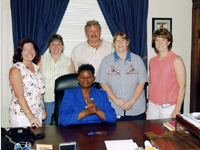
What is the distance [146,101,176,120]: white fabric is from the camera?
2.56m

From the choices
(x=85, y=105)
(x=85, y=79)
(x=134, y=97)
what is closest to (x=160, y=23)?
(x=134, y=97)

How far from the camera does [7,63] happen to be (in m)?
3.70

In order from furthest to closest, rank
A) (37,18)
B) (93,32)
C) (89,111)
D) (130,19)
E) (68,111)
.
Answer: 1. (130,19)
2. (37,18)
3. (93,32)
4. (68,111)
5. (89,111)

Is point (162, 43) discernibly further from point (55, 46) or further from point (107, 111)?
point (55, 46)

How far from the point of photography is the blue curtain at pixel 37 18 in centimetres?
360

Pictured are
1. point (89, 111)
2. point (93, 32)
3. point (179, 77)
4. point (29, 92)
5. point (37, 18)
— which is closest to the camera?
point (89, 111)

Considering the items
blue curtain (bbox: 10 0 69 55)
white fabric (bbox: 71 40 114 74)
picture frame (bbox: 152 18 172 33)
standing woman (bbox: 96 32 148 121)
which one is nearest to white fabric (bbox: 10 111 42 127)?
standing woman (bbox: 96 32 148 121)

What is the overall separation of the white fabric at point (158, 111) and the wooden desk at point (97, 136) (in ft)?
1.51

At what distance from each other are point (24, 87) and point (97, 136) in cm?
100

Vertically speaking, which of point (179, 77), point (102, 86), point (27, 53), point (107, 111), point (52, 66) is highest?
point (27, 53)

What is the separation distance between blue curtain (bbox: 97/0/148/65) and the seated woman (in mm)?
1812

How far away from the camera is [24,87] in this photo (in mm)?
2336

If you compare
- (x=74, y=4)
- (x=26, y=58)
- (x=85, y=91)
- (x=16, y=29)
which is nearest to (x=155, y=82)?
(x=85, y=91)

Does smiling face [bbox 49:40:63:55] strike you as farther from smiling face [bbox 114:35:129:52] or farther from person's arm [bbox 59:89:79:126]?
person's arm [bbox 59:89:79:126]
